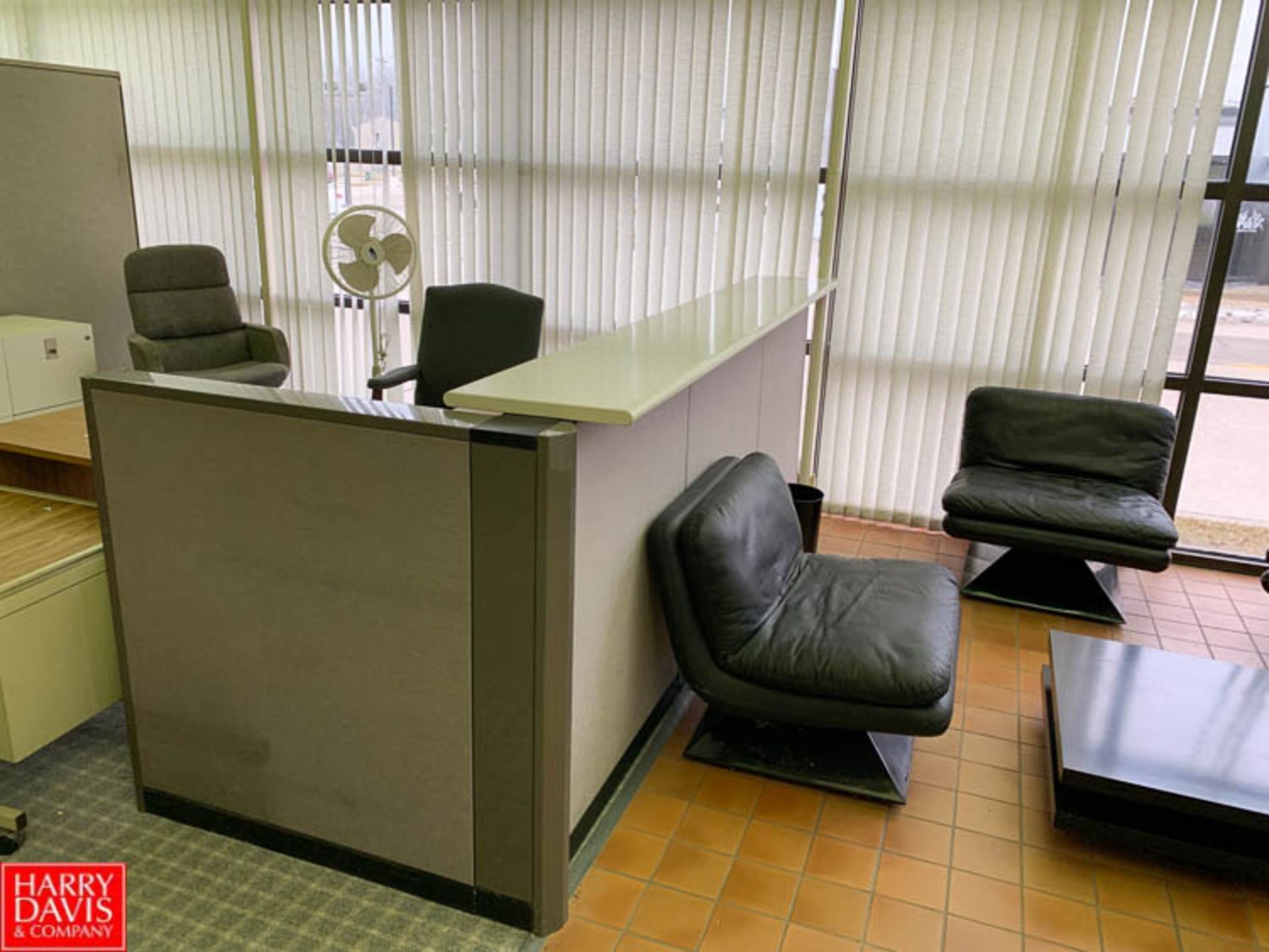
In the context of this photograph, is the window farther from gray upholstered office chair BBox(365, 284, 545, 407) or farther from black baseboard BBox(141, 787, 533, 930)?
black baseboard BBox(141, 787, 533, 930)

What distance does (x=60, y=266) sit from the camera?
5.07 meters

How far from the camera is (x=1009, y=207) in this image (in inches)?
164

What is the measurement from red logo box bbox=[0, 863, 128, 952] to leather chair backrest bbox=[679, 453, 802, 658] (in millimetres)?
1502

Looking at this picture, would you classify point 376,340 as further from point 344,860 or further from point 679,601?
point 344,860

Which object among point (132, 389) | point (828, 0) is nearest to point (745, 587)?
point (132, 389)

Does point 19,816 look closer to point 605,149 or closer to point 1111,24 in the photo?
point 605,149

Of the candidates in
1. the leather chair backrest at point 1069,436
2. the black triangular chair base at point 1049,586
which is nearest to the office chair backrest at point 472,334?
the leather chair backrest at point 1069,436

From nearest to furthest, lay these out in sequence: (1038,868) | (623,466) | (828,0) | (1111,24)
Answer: (623,466) < (1038,868) < (1111,24) < (828,0)

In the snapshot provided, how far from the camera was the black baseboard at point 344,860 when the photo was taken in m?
2.07

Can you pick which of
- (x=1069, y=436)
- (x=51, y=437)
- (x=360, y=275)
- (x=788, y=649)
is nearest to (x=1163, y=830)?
(x=788, y=649)

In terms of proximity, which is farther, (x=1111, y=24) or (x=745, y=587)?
(x=1111, y=24)

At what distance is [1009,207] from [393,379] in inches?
110

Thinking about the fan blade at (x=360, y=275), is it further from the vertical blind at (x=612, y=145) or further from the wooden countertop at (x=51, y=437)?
the wooden countertop at (x=51, y=437)

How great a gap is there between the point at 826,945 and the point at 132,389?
77.1 inches
